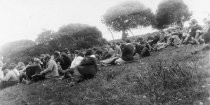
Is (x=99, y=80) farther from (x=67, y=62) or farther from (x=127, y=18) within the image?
(x=127, y=18)

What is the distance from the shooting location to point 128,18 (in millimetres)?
48562

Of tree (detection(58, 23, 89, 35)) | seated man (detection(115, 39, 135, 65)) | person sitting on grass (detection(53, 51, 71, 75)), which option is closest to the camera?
person sitting on grass (detection(53, 51, 71, 75))

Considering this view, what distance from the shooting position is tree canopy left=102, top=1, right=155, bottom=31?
43438 millimetres

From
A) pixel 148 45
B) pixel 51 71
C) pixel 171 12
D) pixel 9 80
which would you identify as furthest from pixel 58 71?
pixel 171 12

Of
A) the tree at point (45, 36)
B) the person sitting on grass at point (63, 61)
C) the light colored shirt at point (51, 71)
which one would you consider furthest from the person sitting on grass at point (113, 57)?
the tree at point (45, 36)

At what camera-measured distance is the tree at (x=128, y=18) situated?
43469mm

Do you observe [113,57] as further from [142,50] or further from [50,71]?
[50,71]

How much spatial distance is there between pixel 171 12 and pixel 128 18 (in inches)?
335

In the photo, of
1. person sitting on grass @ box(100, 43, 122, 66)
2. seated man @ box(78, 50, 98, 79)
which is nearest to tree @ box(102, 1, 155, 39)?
person sitting on grass @ box(100, 43, 122, 66)

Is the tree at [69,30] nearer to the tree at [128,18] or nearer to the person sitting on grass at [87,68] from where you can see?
the tree at [128,18]

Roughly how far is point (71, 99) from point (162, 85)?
3.23m

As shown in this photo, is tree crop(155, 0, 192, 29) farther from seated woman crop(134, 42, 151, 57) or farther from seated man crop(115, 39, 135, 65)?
seated man crop(115, 39, 135, 65)

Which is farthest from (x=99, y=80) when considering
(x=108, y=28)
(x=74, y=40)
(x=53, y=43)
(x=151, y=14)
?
(x=151, y=14)

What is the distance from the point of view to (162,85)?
8820 mm
